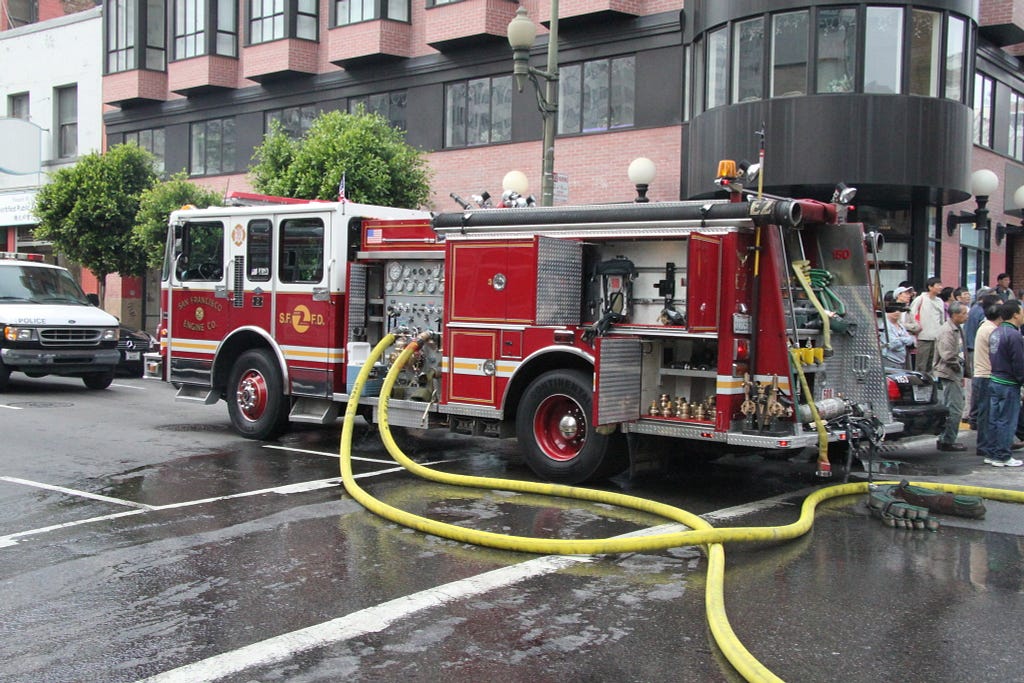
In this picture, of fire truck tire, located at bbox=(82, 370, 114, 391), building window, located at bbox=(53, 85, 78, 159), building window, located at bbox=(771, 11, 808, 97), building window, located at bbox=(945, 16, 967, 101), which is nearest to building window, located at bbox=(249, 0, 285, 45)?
building window, located at bbox=(53, 85, 78, 159)

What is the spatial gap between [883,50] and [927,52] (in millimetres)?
921

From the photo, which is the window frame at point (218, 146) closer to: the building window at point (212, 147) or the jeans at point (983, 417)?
the building window at point (212, 147)

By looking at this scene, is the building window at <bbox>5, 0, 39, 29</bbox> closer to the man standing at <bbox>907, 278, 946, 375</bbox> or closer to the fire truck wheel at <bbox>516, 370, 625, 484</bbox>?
the man standing at <bbox>907, 278, 946, 375</bbox>

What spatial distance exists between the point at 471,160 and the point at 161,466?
46.7 feet

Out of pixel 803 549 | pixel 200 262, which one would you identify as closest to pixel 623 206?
pixel 803 549

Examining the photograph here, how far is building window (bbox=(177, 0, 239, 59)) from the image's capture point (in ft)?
92.5

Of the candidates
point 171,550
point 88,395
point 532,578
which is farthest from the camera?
point 88,395

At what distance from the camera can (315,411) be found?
11.3 meters

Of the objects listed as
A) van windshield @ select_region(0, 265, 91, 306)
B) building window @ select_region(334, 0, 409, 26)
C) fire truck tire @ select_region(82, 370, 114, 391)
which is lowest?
fire truck tire @ select_region(82, 370, 114, 391)

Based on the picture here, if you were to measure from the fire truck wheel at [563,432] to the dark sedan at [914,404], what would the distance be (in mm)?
3518

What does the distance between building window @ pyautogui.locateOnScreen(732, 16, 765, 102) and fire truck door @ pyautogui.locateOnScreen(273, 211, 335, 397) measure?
380 inches

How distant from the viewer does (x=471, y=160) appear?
75.2 ft

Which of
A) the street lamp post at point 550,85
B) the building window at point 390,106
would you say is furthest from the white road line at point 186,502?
the building window at point 390,106

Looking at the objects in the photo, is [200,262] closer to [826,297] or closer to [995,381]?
[826,297]
